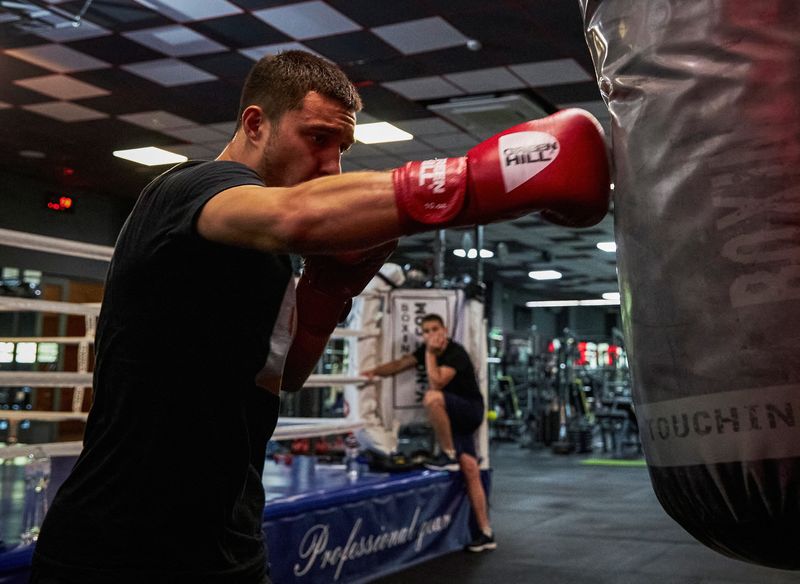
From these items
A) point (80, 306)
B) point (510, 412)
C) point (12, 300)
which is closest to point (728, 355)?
point (12, 300)

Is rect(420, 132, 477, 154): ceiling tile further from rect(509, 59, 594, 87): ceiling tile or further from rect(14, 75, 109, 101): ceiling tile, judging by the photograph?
rect(14, 75, 109, 101): ceiling tile

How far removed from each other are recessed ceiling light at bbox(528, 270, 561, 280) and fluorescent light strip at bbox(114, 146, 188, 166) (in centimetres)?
917

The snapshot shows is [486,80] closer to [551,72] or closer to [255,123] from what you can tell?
[551,72]

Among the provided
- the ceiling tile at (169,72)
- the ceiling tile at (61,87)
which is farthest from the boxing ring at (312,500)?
the ceiling tile at (61,87)

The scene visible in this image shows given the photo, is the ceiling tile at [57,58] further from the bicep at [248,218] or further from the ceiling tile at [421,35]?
the bicep at [248,218]

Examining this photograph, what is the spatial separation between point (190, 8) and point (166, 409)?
175 inches

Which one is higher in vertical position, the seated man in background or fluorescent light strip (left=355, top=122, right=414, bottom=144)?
fluorescent light strip (left=355, top=122, right=414, bottom=144)

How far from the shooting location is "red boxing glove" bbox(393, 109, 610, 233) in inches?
35.4

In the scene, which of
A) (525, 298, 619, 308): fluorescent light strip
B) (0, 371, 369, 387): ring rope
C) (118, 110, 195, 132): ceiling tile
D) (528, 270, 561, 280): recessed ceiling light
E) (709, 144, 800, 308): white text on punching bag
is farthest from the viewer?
(525, 298, 619, 308): fluorescent light strip

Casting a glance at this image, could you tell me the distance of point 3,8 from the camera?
4.48 meters

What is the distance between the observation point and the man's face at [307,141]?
3.84 feet

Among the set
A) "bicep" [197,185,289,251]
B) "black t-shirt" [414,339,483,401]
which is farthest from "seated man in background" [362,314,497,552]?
"bicep" [197,185,289,251]

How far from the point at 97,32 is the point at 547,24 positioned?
9.19 ft

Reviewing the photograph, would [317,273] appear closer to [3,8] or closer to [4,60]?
[3,8]
